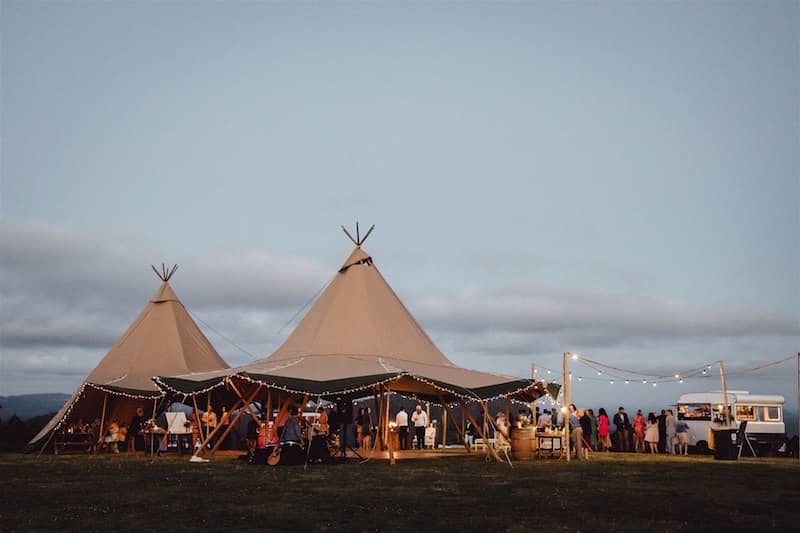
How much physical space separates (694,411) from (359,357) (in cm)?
1196

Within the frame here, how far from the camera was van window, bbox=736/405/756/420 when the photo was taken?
2420 centimetres

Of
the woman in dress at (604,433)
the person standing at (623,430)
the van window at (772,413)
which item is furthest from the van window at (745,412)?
the woman in dress at (604,433)

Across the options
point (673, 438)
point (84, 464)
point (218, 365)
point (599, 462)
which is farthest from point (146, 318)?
point (673, 438)

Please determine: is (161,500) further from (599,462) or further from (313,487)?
(599,462)

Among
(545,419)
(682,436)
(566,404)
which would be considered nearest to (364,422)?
(545,419)

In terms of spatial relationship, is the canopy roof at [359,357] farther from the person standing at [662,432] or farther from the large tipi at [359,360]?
the person standing at [662,432]

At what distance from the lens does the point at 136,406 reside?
25.4 m

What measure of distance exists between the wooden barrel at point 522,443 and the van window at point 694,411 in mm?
8240

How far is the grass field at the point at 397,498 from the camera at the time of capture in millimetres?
8250

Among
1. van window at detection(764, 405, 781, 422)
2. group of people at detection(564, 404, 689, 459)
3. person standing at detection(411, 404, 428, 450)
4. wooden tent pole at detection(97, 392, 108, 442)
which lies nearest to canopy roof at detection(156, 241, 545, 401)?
person standing at detection(411, 404, 428, 450)

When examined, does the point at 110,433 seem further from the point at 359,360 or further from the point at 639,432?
the point at 639,432

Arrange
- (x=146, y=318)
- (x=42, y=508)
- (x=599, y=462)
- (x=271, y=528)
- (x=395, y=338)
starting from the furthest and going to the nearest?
(x=146, y=318), (x=395, y=338), (x=599, y=462), (x=42, y=508), (x=271, y=528)

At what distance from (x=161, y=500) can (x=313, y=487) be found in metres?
2.49

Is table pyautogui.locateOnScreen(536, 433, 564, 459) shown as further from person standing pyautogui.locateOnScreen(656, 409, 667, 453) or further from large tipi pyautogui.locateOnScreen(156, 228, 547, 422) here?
person standing pyautogui.locateOnScreen(656, 409, 667, 453)
